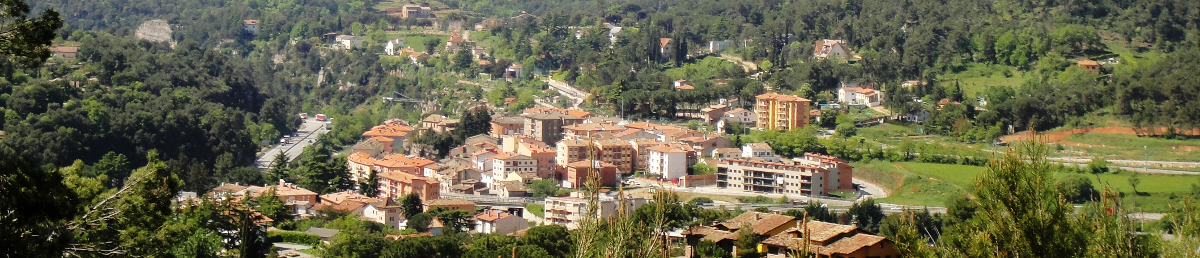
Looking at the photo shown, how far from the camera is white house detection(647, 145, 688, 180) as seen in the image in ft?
99.4

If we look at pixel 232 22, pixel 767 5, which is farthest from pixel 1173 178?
pixel 232 22

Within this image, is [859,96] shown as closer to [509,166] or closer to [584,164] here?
[584,164]

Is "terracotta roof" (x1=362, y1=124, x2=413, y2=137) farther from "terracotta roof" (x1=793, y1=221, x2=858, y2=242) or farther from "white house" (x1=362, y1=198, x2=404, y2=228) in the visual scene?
"terracotta roof" (x1=793, y1=221, x2=858, y2=242)

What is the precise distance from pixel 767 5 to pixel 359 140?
19.6m

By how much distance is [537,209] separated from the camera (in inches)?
1094

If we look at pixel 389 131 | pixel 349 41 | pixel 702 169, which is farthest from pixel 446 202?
pixel 349 41

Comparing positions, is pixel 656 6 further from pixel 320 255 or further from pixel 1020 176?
pixel 1020 176

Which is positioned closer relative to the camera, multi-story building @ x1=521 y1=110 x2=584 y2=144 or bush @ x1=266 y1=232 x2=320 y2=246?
bush @ x1=266 y1=232 x2=320 y2=246

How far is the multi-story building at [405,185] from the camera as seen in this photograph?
29188 mm

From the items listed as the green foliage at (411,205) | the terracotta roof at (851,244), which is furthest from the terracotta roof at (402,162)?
the terracotta roof at (851,244)

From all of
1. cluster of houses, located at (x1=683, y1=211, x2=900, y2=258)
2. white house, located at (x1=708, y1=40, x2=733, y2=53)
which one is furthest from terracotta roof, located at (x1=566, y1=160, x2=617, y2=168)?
white house, located at (x1=708, y1=40, x2=733, y2=53)

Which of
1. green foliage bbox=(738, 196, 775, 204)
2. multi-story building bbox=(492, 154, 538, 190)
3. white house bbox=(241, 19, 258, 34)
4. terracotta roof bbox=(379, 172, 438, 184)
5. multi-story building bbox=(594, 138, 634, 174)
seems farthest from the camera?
white house bbox=(241, 19, 258, 34)

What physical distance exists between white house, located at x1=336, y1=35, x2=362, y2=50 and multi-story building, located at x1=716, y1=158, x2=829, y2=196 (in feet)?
93.3

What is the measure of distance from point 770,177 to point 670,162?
238 cm
